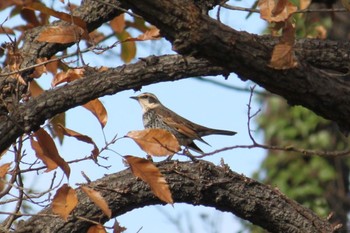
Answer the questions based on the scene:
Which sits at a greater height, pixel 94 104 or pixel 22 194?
pixel 94 104

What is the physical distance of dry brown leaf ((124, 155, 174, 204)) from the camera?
4.47 m

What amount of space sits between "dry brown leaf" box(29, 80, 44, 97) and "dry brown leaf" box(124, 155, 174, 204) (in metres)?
1.34

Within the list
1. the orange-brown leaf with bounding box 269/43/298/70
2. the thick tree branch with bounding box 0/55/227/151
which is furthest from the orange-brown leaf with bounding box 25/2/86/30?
the orange-brown leaf with bounding box 269/43/298/70

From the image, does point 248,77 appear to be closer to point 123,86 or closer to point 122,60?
point 123,86

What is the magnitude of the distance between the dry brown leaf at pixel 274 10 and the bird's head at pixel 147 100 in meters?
3.57

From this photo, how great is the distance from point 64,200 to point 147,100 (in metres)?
3.53

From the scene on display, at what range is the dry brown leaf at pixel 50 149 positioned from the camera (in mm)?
4746

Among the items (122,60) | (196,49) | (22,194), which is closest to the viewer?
(196,49)

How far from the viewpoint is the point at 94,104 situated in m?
5.09

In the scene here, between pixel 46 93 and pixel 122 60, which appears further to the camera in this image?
pixel 122 60

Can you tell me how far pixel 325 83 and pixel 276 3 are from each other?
53cm

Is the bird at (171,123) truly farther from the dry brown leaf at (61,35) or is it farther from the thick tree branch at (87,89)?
the dry brown leaf at (61,35)

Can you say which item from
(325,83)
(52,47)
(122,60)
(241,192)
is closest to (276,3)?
(325,83)

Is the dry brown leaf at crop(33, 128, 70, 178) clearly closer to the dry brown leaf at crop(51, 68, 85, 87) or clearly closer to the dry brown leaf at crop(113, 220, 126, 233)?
the dry brown leaf at crop(113, 220, 126, 233)
